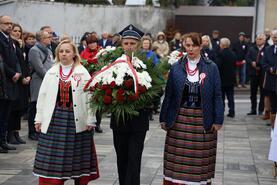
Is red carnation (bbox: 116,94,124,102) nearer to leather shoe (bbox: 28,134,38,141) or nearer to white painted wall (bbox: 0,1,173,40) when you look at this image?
leather shoe (bbox: 28,134,38,141)

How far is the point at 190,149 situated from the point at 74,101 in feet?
4.49

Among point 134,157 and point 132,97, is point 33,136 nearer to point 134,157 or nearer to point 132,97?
point 134,157

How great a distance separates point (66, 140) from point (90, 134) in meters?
0.33

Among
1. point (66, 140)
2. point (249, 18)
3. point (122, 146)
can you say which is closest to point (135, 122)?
point (122, 146)

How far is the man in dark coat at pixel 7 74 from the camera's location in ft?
28.8

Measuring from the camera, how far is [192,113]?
5.94 metres

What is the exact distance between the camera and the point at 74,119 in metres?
5.95

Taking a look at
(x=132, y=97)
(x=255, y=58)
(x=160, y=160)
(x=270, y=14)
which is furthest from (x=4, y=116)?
(x=270, y=14)

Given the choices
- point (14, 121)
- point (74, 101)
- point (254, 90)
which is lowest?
point (14, 121)

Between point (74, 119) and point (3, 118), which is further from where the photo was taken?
point (3, 118)

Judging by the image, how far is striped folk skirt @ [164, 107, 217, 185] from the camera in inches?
234

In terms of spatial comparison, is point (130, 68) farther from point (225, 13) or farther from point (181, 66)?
point (225, 13)

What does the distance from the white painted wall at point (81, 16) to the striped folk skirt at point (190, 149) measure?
12.0 metres

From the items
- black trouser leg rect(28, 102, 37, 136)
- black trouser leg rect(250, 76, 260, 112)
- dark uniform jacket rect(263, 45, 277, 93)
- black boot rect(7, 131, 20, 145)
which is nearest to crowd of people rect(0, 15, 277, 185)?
black boot rect(7, 131, 20, 145)
